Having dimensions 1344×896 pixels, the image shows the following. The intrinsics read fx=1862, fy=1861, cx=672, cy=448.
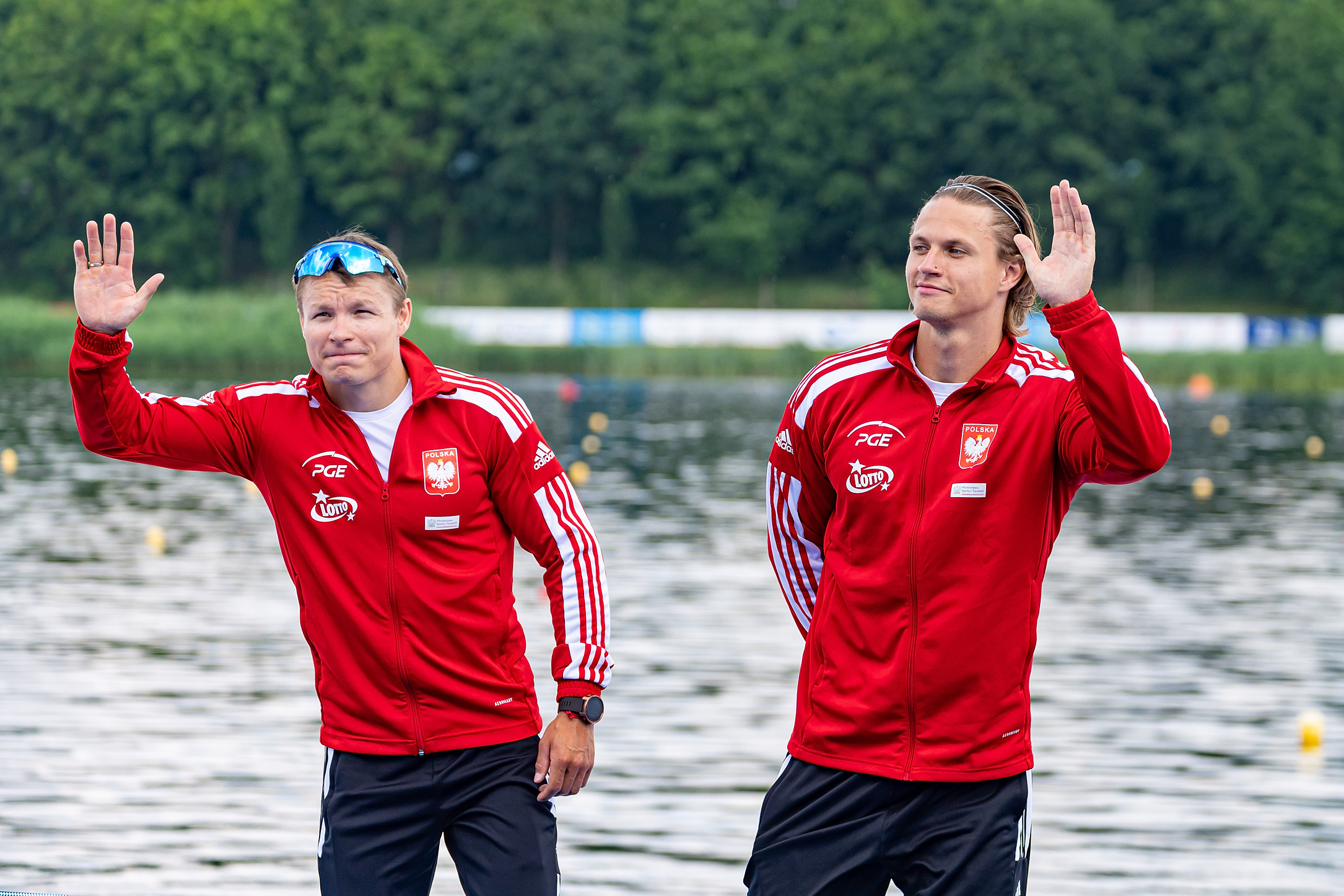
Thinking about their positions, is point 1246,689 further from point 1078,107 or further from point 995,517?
point 1078,107

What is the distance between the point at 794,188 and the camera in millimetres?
81625

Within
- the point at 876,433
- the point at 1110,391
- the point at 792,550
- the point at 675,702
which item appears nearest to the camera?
the point at 1110,391

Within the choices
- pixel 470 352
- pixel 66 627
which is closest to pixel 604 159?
pixel 470 352

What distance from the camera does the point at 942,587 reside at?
14.2ft

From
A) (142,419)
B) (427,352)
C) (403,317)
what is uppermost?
(403,317)

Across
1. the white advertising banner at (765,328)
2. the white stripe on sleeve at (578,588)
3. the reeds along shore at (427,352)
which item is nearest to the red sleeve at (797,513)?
the white stripe on sleeve at (578,588)

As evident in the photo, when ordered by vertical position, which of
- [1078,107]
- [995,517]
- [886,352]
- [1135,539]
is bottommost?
[1135,539]

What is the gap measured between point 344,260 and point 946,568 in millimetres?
1641

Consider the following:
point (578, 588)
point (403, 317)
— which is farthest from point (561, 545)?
point (403, 317)

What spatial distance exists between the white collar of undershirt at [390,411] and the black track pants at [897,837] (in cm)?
134

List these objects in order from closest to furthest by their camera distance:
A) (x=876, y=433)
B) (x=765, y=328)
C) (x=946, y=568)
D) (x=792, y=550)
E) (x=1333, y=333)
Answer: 1. (x=946, y=568)
2. (x=876, y=433)
3. (x=792, y=550)
4. (x=1333, y=333)
5. (x=765, y=328)

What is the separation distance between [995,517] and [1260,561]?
14543mm

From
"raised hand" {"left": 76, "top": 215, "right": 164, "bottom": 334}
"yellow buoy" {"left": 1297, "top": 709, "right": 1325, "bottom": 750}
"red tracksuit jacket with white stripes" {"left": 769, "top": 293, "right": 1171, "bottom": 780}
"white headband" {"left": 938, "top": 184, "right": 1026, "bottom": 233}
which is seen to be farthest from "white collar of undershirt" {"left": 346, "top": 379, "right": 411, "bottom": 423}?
"yellow buoy" {"left": 1297, "top": 709, "right": 1325, "bottom": 750}

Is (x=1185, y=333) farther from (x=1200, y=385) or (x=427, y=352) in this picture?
(x=427, y=352)
